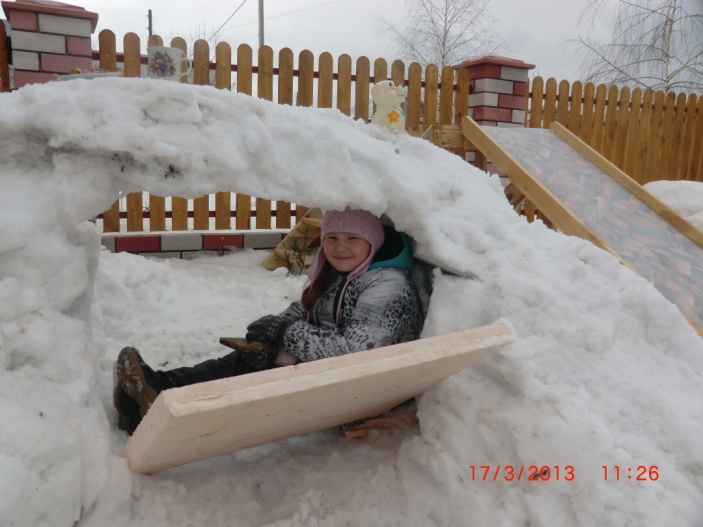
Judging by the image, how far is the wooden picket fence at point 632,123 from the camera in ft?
22.9

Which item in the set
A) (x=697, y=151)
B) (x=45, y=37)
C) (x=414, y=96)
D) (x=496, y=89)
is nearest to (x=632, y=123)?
(x=697, y=151)

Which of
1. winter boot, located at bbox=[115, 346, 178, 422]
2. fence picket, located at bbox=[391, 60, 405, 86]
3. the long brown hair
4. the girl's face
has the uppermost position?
fence picket, located at bbox=[391, 60, 405, 86]

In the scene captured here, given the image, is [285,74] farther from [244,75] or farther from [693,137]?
[693,137]

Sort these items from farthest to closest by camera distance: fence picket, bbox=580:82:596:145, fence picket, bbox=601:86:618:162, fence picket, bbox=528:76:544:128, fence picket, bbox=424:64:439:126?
fence picket, bbox=601:86:618:162 → fence picket, bbox=580:82:596:145 → fence picket, bbox=528:76:544:128 → fence picket, bbox=424:64:439:126

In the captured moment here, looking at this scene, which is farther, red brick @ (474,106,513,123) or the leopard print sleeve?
red brick @ (474,106,513,123)

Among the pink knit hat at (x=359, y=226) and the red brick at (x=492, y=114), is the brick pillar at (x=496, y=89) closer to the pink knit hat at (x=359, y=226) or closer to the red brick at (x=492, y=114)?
the red brick at (x=492, y=114)

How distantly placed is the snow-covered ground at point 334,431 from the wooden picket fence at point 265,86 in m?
3.37

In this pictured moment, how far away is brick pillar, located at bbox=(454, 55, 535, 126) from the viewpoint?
612 cm

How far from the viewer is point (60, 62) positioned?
4.75m

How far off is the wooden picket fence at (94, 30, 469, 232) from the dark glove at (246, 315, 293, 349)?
3.06m

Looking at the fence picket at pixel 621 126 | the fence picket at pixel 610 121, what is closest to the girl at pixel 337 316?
the fence picket at pixel 610 121

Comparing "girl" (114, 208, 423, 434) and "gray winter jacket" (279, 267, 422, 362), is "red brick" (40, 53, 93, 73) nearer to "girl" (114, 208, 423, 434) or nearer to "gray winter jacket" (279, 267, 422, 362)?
"girl" (114, 208, 423, 434)

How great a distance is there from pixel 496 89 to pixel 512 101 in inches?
10.9

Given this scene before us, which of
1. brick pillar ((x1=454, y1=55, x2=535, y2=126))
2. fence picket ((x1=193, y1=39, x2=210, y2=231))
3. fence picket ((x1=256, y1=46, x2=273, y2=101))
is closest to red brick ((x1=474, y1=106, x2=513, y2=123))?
brick pillar ((x1=454, y1=55, x2=535, y2=126))
